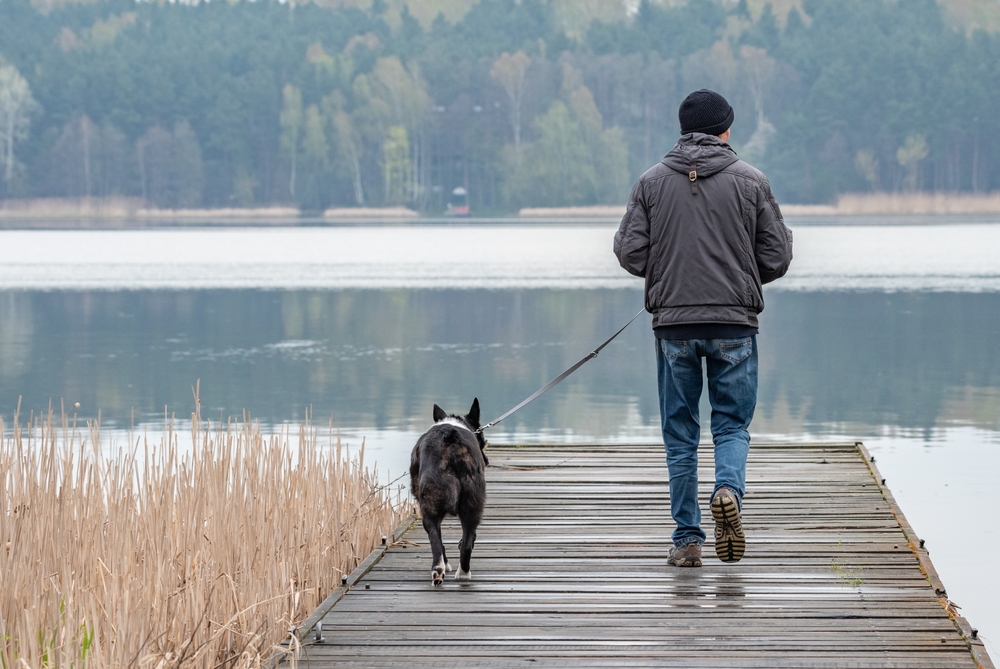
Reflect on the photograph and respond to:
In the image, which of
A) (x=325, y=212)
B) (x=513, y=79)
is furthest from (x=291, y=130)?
(x=513, y=79)

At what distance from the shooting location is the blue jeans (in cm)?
440

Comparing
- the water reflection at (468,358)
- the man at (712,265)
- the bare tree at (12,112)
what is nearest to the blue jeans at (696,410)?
the man at (712,265)

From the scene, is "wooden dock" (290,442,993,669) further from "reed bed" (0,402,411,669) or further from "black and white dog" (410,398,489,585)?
"reed bed" (0,402,411,669)

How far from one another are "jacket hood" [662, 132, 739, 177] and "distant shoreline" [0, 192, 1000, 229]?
67.1 meters

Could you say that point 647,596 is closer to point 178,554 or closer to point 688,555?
point 688,555

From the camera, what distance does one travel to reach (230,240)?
51.5m

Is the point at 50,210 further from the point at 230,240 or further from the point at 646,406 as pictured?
the point at 646,406

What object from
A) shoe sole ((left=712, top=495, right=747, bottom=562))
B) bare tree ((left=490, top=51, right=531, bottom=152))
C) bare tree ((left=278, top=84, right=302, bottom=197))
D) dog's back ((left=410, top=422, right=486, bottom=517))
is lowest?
shoe sole ((left=712, top=495, right=747, bottom=562))

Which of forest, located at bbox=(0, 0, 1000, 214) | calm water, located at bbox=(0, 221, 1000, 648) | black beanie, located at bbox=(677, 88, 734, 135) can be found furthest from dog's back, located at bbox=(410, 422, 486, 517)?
forest, located at bbox=(0, 0, 1000, 214)

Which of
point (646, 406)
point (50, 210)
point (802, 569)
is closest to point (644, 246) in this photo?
point (802, 569)

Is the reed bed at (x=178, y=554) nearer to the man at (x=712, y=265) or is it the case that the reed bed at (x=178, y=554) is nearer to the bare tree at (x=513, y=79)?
the man at (x=712, y=265)

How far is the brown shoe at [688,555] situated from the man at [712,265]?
0.29 m

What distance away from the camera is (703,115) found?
4.46 metres

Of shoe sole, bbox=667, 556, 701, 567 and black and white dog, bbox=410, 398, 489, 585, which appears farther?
shoe sole, bbox=667, 556, 701, 567
